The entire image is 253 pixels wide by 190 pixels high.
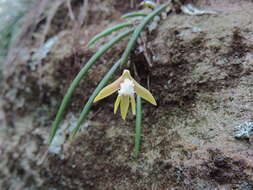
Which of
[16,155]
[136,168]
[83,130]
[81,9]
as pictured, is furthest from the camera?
[81,9]

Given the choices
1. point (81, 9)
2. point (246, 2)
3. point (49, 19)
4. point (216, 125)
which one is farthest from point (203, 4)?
point (49, 19)

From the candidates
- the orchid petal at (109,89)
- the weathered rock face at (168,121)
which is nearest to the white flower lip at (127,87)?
the orchid petal at (109,89)

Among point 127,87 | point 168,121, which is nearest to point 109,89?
point 127,87

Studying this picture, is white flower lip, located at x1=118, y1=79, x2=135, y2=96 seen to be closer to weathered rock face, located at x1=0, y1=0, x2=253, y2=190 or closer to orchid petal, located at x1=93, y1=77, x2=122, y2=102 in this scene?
orchid petal, located at x1=93, y1=77, x2=122, y2=102

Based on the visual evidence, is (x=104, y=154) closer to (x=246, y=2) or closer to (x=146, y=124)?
(x=146, y=124)

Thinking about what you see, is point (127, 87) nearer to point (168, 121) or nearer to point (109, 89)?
point (109, 89)

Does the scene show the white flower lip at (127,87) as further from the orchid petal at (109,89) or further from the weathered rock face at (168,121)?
the weathered rock face at (168,121)

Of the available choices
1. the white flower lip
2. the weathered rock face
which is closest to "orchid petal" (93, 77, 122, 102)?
the white flower lip

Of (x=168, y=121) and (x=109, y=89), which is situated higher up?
(x=109, y=89)
